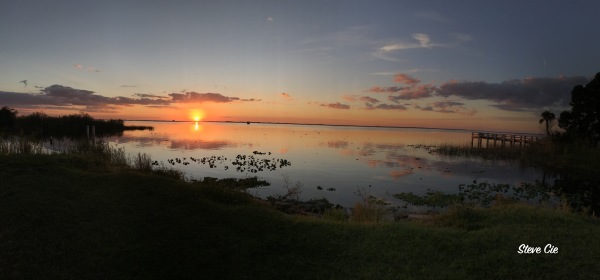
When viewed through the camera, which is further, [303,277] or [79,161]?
[79,161]

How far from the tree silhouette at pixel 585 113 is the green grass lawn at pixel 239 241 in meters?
38.6

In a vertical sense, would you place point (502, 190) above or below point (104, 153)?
below

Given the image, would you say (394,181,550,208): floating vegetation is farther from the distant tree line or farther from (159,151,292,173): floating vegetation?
the distant tree line

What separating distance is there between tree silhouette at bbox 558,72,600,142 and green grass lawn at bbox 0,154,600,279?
127ft

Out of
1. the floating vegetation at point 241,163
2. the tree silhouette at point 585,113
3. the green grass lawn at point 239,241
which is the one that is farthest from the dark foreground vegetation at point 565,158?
the floating vegetation at point 241,163

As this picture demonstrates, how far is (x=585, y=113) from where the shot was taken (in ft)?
142

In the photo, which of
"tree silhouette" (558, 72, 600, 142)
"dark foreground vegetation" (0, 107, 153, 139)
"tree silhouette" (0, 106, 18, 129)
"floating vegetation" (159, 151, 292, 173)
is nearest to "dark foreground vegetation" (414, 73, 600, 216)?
"tree silhouette" (558, 72, 600, 142)

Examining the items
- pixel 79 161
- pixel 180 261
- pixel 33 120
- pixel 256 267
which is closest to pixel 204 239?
pixel 180 261

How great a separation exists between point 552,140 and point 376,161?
23271 mm

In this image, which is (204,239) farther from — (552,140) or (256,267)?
(552,140)

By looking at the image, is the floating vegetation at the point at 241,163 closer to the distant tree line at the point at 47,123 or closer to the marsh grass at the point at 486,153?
the marsh grass at the point at 486,153

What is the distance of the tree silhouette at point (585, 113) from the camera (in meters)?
42.2

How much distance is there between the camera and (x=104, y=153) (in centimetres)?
2456

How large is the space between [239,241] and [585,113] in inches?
→ 1943
